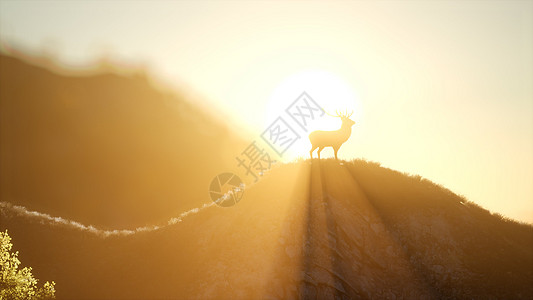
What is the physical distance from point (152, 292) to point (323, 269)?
1000cm

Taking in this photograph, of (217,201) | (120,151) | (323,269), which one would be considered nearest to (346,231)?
(323,269)

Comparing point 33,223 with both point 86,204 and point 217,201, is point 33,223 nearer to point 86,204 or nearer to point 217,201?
point 217,201

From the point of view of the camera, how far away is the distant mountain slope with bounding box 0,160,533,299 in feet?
64.6

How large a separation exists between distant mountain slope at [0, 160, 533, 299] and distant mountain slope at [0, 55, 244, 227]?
5358 centimetres

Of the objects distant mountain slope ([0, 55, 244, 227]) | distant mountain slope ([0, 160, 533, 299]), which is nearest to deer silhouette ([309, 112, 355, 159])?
distant mountain slope ([0, 160, 533, 299])

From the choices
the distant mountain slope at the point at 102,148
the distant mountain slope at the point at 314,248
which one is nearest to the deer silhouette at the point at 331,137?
the distant mountain slope at the point at 314,248

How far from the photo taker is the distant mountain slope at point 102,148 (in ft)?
265

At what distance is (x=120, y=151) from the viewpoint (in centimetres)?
9262

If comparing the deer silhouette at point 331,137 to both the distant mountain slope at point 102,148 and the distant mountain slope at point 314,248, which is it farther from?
the distant mountain slope at point 102,148

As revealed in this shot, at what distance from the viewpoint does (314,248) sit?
20953mm

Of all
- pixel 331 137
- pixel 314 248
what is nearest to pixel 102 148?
pixel 331 137

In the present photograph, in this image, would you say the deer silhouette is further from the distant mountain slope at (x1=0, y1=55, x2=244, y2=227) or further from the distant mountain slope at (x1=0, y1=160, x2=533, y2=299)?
the distant mountain slope at (x1=0, y1=55, x2=244, y2=227)

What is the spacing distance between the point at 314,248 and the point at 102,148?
83316mm

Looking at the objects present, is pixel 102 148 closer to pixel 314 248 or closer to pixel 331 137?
pixel 331 137
